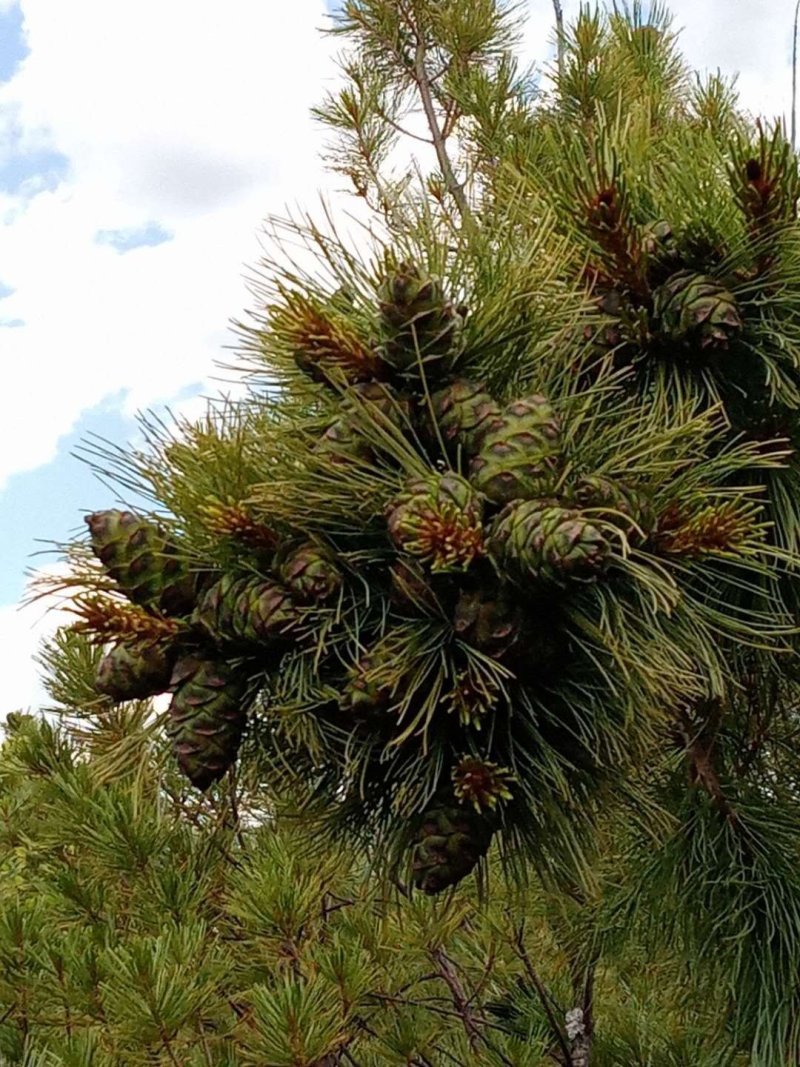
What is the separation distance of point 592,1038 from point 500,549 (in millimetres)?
1321

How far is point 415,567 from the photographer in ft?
1.56

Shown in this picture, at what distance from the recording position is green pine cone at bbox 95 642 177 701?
505mm

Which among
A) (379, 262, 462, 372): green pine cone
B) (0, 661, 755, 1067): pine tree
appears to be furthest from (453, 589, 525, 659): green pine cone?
(0, 661, 755, 1067): pine tree

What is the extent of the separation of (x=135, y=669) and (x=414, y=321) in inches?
8.1

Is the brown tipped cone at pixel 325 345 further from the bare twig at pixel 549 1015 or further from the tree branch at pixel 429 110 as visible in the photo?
the bare twig at pixel 549 1015

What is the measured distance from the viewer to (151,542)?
505 mm

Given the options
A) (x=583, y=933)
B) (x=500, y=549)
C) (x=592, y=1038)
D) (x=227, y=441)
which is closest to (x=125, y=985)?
(x=583, y=933)

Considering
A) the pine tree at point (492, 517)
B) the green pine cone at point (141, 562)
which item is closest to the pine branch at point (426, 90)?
the pine tree at point (492, 517)

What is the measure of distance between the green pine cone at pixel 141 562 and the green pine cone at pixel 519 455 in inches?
5.8

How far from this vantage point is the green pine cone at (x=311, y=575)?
48cm

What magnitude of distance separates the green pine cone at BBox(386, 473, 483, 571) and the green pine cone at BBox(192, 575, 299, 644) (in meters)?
0.06

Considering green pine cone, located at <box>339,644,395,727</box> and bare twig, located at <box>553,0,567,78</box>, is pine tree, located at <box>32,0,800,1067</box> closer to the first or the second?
green pine cone, located at <box>339,644,395,727</box>

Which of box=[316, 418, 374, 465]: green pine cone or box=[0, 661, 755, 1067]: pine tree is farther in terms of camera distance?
box=[0, 661, 755, 1067]: pine tree

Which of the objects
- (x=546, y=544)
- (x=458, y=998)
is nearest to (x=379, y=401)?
(x=546, y=544)
